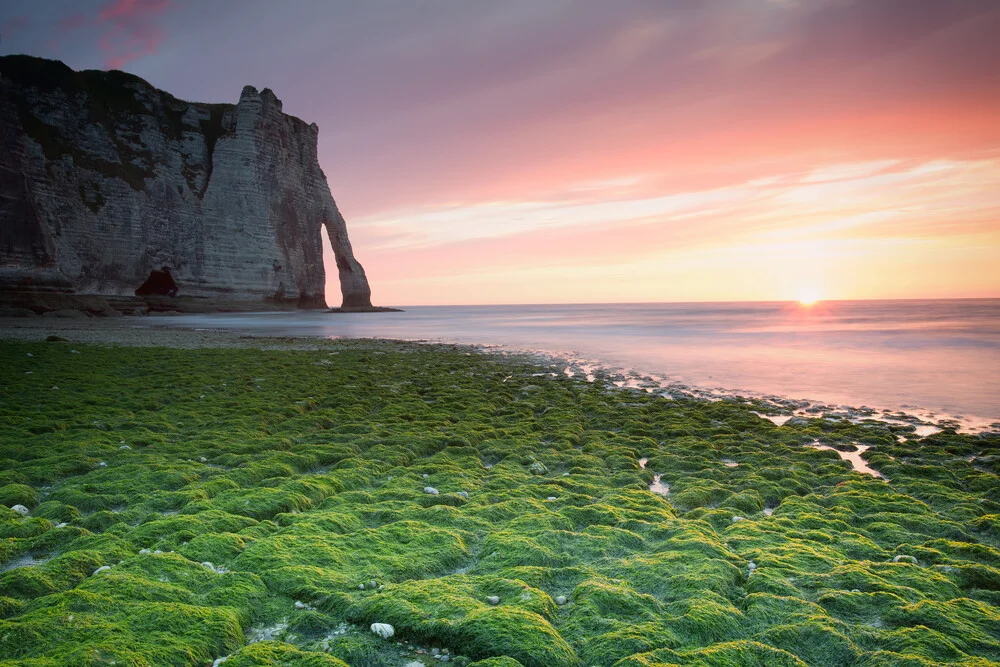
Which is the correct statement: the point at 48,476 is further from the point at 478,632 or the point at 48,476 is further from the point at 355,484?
the point at 478,632

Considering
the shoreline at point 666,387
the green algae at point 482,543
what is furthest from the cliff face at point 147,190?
the green algae at point 482,543

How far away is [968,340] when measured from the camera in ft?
125

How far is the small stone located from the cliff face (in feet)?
183

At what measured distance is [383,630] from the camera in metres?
3.90

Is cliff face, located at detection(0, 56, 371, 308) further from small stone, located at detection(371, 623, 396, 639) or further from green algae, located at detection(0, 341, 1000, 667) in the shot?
small stone, located at detection(371, 623, 396, 639)

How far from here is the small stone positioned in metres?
3.87

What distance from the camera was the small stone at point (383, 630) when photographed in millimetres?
3873

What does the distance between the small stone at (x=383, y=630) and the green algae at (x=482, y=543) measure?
0.17 ft

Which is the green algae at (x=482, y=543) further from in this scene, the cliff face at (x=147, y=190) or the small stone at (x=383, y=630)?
the cliff face at (x=147, y=190)

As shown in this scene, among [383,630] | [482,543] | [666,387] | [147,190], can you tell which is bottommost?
[666,387]

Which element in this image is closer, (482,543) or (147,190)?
(482,543)

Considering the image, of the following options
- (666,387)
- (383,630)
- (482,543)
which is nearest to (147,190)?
(666,387)

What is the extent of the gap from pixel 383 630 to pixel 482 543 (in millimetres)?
1851

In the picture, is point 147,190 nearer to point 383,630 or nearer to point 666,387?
point 666,387
